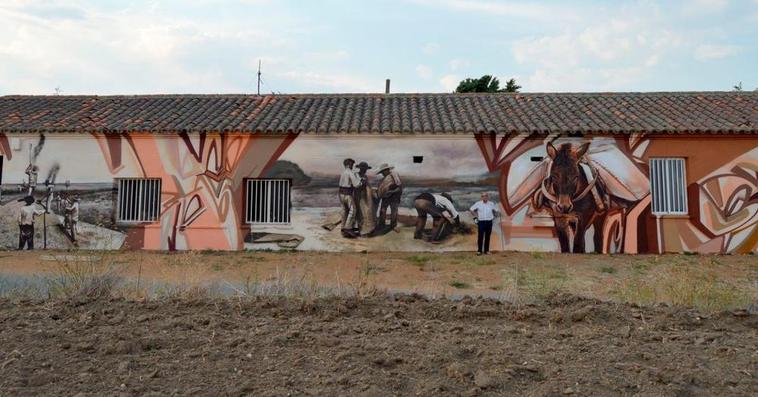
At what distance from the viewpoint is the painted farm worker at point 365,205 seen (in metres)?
14.3

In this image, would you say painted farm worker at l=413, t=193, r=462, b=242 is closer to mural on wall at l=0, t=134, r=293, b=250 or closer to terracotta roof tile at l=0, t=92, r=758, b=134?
terracotta roof tile at l=0, t=92, r=758, b=134

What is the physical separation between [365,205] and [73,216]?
7.71m

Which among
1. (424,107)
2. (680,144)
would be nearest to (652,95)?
(680,144)

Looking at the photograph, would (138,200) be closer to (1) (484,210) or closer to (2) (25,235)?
(2) (25,235)

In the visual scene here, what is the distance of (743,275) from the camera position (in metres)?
10.8

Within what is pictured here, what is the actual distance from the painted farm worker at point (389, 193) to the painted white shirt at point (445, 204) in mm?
936

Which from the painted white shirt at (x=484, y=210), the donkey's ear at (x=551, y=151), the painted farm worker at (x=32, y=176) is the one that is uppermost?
the donkey's ear at (x=551, y=151)

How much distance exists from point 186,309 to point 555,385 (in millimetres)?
3917

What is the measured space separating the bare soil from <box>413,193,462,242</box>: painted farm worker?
25.7ft

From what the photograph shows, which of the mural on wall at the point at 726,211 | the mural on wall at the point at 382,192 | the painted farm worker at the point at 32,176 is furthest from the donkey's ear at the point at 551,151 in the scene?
the painted farm worker at the point at 32,176

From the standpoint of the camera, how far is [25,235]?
1477cm

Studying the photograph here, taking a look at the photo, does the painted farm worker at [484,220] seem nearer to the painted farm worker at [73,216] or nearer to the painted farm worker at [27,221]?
the painted farm worker at [73,216]

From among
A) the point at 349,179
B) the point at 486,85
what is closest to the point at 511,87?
the point at 486,85

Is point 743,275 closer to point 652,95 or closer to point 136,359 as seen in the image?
point 652,95
